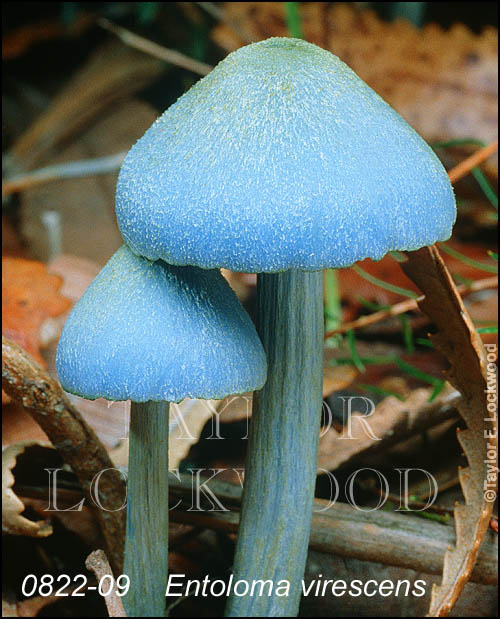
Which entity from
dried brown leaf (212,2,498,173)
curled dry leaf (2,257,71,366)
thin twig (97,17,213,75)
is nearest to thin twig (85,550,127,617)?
curled dry leaf (2,257,71,366)

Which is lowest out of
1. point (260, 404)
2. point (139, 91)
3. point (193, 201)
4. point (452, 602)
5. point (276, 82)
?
point (452, 602)

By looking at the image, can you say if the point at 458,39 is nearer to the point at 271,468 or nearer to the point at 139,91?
the point at 139,91

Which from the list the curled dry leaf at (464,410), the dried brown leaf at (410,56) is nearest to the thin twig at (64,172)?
the dried brown leaf at (410,56)

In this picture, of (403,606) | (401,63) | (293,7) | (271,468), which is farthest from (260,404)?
(401,63)

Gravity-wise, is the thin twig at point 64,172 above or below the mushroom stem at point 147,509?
above

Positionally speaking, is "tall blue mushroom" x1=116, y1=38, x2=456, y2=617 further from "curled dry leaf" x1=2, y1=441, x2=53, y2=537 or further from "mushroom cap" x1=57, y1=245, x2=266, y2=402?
"curled dry leaf" x1=2, y1=441, x2=53, y2=537

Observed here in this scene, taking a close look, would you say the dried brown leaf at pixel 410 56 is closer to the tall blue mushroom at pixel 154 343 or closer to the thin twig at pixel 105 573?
the tall blue mushroom at pixel 154 343
